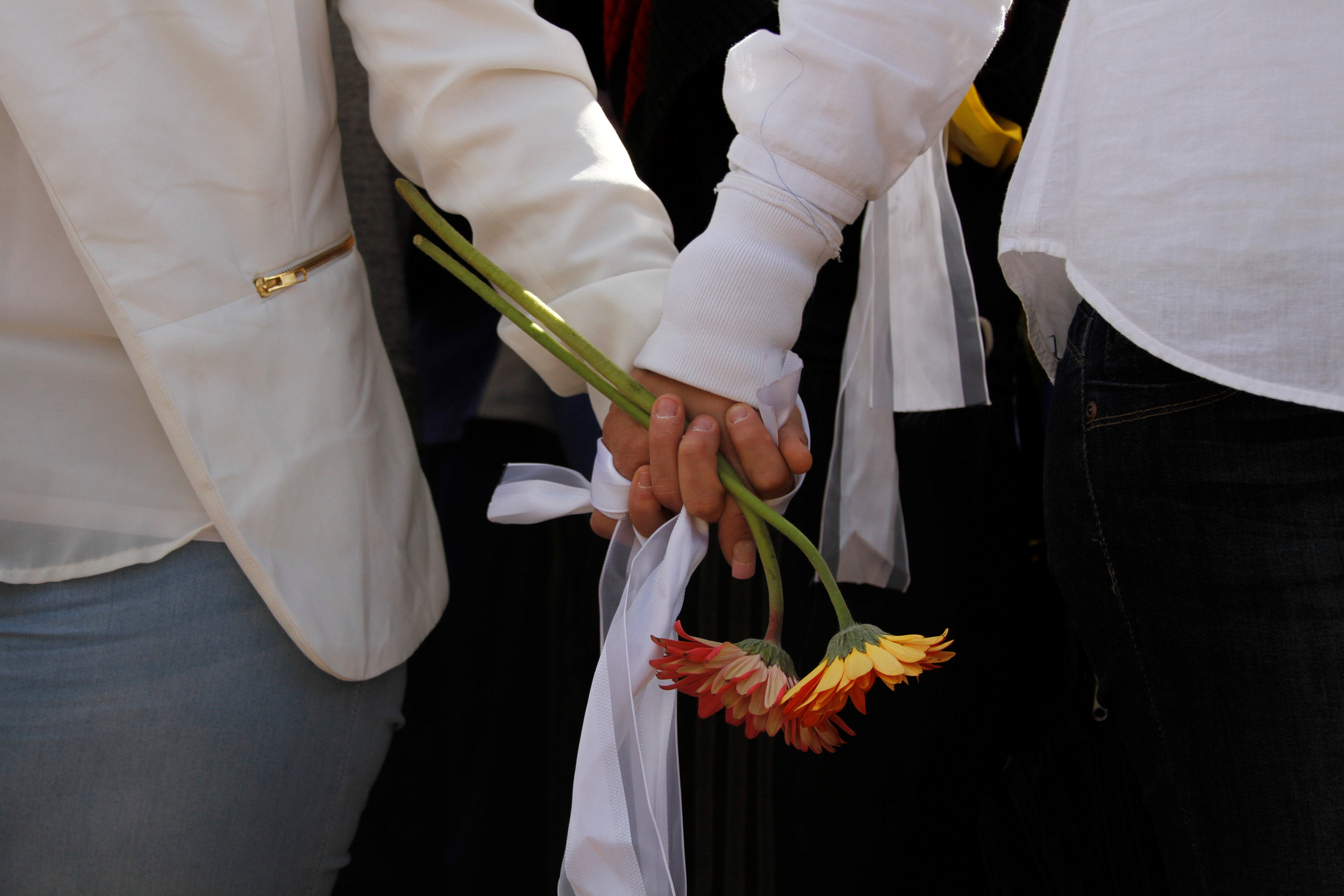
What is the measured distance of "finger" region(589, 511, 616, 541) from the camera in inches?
29.0

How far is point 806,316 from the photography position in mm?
1007

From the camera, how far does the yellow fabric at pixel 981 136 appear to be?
39.0 inches

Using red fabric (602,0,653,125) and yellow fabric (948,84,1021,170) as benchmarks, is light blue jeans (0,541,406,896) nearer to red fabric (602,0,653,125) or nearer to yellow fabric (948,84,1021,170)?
red fabric (602,0,653,125)

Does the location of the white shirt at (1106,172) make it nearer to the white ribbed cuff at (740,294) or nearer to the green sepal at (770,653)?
the white ribbed cuff at (740,294)

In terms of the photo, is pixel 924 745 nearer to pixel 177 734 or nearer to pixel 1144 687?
pixel 1144 687

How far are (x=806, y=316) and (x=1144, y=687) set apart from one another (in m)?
0.53

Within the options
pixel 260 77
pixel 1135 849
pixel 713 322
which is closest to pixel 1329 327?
pixel 713 322

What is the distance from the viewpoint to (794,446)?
68 centimetres

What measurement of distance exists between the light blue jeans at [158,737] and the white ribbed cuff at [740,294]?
36 cm

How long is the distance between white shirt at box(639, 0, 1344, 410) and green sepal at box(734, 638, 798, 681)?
0.61 ft

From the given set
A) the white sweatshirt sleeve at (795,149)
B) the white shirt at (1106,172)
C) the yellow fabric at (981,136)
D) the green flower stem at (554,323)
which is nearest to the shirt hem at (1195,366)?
→ the white shirt at (1106,172)

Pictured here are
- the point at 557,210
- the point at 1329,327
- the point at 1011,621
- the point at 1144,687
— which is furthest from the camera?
the point at 1011,621

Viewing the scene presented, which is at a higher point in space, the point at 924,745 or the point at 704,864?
the point at 924,745

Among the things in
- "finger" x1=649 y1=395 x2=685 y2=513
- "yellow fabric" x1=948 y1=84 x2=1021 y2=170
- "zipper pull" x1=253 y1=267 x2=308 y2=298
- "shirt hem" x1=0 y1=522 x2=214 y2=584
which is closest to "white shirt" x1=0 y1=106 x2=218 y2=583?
"shirt hem" x1=0 y1=522 x2=214 y2=584
